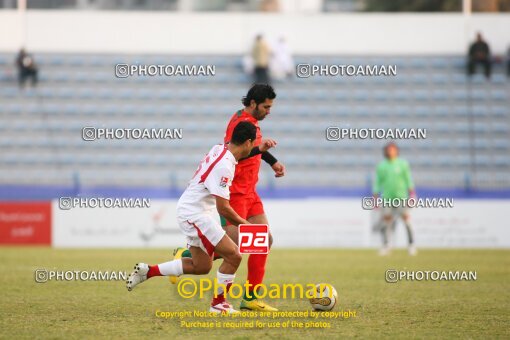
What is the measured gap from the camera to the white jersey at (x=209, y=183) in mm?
9617

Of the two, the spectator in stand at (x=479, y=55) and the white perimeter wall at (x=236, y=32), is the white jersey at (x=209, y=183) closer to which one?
the white perimeter wall at (x=236, y=32)

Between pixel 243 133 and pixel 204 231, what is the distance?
Answer: 1100 millimetres

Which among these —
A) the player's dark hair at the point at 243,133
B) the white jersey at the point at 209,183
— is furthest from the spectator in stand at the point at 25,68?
the player's dark hair at the point at 243,133

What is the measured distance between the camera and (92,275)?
49.2ft

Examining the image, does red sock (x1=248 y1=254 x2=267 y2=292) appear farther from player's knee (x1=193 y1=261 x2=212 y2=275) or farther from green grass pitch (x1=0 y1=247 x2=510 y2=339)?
player's knee (x1=193 y1=261 x2=212 y2=275)

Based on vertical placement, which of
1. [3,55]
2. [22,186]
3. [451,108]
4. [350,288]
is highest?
[3,55]

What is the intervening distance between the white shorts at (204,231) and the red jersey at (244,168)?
781 mm

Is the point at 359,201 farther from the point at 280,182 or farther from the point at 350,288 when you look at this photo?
the point at 350,288

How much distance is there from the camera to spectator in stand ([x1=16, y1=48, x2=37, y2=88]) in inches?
1134

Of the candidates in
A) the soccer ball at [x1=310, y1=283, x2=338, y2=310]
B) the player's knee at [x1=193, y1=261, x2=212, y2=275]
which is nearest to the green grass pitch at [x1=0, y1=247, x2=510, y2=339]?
the soccer ball at [x1=310, y1=283, x2=338, y2=310]

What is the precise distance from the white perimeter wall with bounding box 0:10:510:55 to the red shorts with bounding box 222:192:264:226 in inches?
789

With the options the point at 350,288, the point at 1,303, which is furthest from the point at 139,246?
the point at 1,303

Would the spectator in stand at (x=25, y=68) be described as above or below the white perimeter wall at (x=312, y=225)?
above

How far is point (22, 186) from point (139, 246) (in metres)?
3.74
